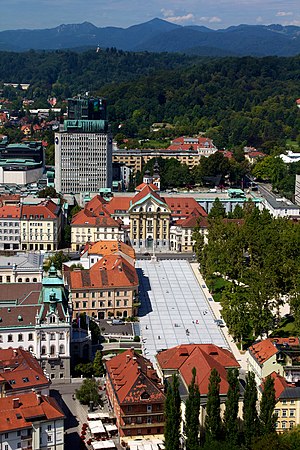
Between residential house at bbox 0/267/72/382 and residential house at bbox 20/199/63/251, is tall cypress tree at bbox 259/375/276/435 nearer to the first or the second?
residential house at bbox 0/267/72/382

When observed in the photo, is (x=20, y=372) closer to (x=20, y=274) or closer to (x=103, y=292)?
(x=103, y=292)

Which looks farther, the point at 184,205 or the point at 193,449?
the point at 184,205

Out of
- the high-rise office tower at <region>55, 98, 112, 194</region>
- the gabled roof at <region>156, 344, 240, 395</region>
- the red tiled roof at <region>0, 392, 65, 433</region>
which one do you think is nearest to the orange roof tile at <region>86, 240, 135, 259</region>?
the gabled roof at <region>156, 344, 240, 395</region>

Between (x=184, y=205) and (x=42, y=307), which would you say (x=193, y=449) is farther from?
(x=184, y=205)

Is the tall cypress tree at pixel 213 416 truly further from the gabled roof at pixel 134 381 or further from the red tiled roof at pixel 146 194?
the red tiled roof at pixel 146 194

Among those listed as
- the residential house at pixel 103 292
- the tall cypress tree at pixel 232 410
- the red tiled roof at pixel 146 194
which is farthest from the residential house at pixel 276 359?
the red tiled roof at pixel 146 194

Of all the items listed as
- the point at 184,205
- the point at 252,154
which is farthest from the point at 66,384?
the point at 252,154
